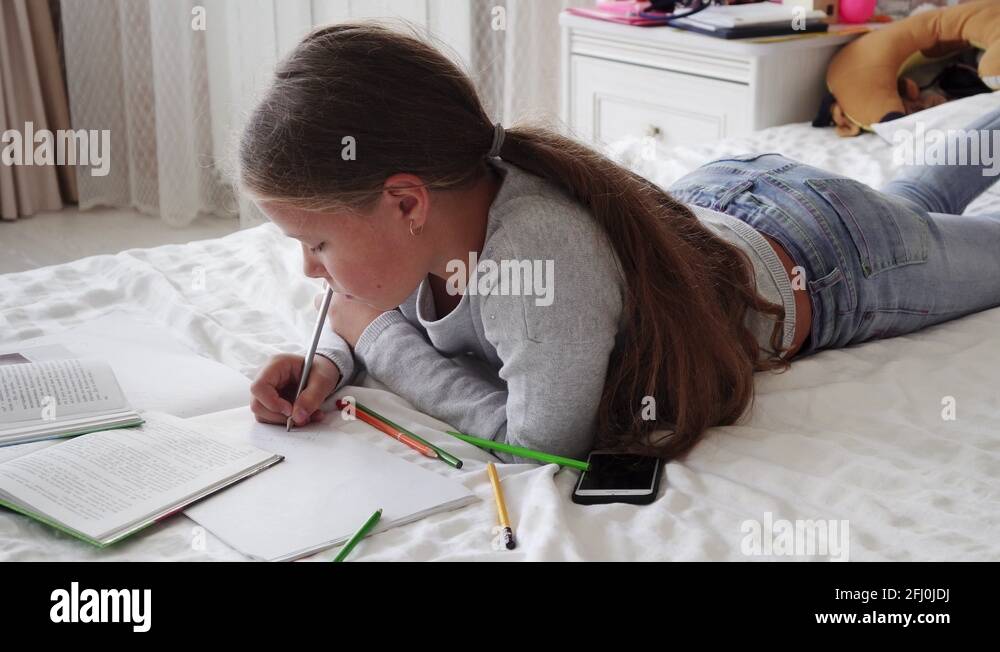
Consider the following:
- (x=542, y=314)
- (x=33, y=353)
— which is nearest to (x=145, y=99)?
(x=33, y=353)

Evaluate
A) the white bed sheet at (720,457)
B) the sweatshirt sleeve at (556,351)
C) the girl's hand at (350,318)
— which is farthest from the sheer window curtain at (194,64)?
the sweatshirt sleeve at (556,351)

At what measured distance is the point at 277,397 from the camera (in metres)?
1.09

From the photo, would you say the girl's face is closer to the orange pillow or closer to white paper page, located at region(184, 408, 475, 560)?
white paper page, located at region(184, 408, 475, 560)

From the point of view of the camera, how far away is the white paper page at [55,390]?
1.06 meters

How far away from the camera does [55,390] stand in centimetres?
110

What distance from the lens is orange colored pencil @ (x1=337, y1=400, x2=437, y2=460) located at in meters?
1.05

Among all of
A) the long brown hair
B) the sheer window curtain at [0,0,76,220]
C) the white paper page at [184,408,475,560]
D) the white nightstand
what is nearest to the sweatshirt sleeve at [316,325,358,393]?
the white paper page at [184,408,475,560]

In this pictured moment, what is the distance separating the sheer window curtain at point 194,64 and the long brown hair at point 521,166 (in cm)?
193

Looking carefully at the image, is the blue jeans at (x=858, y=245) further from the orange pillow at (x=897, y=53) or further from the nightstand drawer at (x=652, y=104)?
the nightstand drawer at (x=652, y=104)

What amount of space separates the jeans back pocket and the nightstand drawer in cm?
95

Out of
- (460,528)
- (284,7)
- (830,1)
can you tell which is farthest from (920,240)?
(284,7)

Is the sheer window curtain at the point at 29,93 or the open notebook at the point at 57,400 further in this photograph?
the sheer window curtain at the point at 29,93

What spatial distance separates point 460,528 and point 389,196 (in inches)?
12.8

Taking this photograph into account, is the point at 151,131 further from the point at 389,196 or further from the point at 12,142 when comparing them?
the point at 389,196
